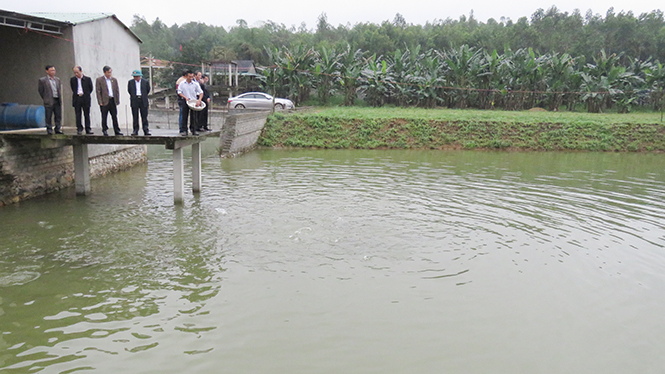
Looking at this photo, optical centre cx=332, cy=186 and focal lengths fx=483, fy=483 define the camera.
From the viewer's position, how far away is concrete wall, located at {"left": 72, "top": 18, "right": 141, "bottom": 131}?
12.9 m

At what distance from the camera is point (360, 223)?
967 cm

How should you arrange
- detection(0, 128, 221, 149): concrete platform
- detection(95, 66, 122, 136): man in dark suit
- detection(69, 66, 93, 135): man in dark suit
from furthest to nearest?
detection(95, 66, 122, 136): man in dark suit, detection(69, 66, 93, 135): man in dark suit, detection(0, 128, 221, 149): concrete platform

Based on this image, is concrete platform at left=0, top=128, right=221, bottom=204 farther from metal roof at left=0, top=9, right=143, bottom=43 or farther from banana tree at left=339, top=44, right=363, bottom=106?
banana tree at left=339, top=44, right=363, bottom=106

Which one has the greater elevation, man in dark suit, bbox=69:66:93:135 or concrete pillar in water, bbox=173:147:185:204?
man in dark suit, bbox=69:66:93:135

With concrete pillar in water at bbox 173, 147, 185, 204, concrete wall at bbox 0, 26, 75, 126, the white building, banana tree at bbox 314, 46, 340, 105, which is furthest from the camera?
banana tree at bbox 314, 46, 340, 105

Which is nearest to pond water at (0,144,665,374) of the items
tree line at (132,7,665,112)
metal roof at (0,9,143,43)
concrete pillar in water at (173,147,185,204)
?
concrete pillar in water at (173,147,185,204)

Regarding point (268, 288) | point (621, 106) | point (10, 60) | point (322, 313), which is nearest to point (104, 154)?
point (10, 60)

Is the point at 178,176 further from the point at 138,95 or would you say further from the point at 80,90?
the point at 80,90

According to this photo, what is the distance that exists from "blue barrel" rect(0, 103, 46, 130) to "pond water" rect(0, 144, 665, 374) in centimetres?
188

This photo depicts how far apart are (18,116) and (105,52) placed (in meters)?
3.29

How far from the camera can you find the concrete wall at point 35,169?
10.5 metres

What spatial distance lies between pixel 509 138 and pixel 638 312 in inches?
738

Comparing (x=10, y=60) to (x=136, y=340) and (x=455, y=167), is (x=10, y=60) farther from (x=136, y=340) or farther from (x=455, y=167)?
(x=455, y=167)

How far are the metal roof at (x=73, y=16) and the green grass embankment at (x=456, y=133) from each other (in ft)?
32.5
